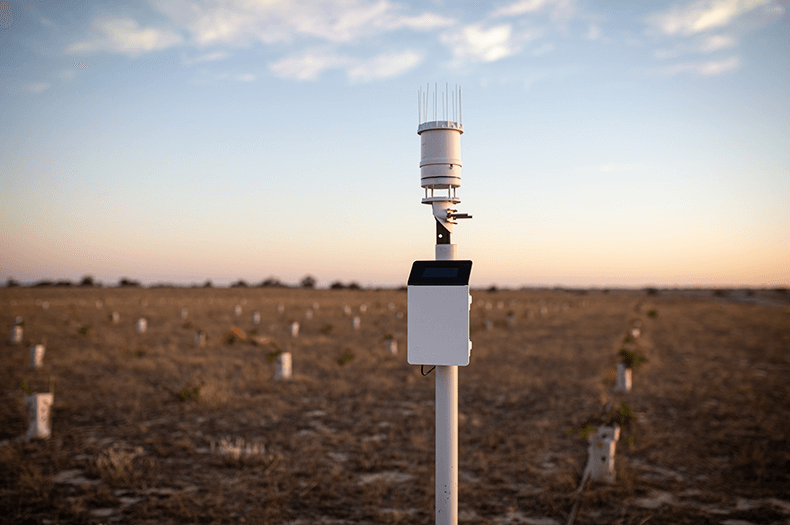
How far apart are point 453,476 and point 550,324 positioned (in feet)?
93.0

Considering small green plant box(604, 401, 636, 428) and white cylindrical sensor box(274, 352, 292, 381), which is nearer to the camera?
small green plant box(604, 401, 636, 428)

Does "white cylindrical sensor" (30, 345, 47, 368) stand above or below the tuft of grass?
above

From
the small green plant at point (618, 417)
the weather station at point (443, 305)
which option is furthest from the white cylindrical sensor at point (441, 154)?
the small green plant at point (618, 417)

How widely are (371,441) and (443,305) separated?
5.17 metres

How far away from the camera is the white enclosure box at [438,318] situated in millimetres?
3018

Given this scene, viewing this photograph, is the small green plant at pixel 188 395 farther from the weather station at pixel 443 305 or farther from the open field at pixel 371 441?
the weather station at pixel 443 305

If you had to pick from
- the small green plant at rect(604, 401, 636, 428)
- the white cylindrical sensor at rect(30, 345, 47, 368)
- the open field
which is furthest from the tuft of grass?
the white cylindrical sensor at rect(30, 345, 47, 368)

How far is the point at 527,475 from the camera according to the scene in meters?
6.32

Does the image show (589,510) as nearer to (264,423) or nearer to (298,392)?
(264,423)

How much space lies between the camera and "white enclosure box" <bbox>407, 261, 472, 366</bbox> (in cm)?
302

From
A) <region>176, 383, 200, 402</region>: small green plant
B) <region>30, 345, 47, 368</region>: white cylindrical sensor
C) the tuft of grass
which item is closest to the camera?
the tuft of grass

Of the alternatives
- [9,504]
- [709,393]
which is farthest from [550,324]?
[9,504]

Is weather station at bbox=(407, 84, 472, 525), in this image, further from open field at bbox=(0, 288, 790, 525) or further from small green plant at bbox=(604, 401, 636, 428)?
small green plant at bbox=(604, 401, 636, 428)

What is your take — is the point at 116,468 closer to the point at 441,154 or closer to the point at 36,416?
the point at 36,416
